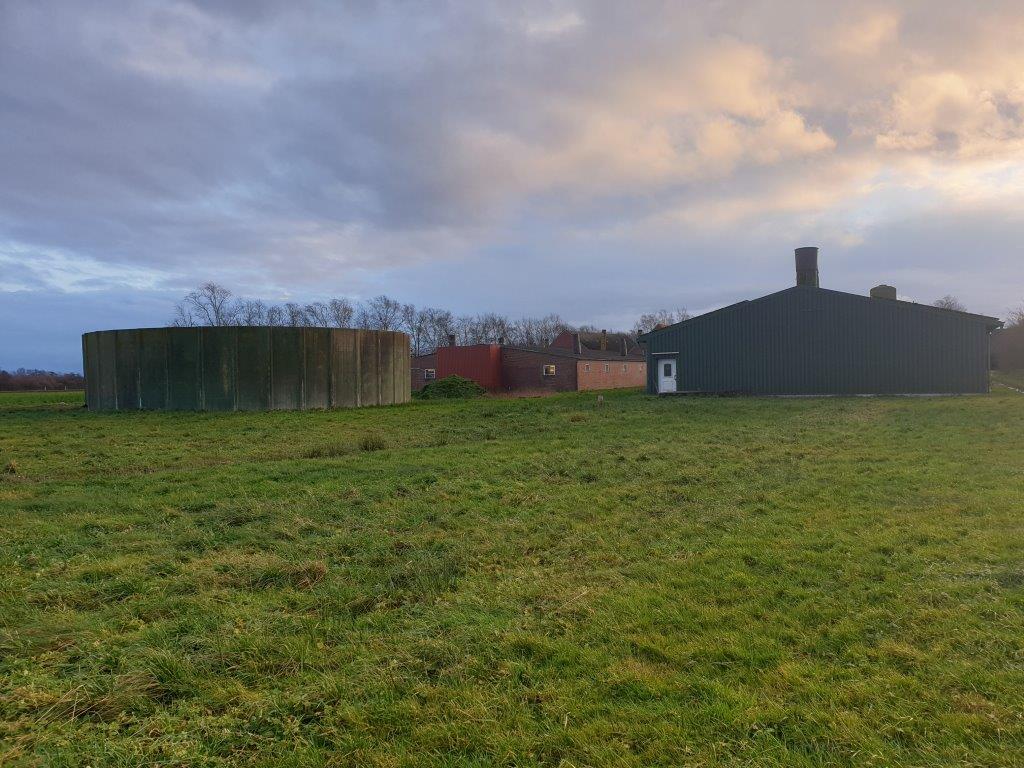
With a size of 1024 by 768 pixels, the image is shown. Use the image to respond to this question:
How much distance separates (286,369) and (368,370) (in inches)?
163

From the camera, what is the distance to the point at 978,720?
299cm

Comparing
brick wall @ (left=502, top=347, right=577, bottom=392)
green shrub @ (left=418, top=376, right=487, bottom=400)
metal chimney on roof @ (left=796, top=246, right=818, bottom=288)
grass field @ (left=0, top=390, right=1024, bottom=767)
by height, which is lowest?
grass field @ (left=0, top=390, right=1024, bottom=767)

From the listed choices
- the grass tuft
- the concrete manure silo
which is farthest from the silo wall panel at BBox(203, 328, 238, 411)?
the grass tuft

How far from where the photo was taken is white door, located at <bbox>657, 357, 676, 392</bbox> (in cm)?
3278

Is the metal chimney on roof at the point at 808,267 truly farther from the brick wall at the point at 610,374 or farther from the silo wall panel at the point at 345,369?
the silo wall panel at the point at 345,369

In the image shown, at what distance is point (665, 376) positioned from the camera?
33.2 m

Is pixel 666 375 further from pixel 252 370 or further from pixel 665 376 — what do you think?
pixel 252 370

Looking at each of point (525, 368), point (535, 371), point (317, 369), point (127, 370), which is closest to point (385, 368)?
point (317, 369)

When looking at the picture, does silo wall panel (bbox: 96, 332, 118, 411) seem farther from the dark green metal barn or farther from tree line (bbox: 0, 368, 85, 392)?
tree line (bbox: 0, 368, 85, 392)

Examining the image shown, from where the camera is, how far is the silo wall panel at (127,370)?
1129 inches

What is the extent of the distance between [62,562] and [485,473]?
19.3 ft

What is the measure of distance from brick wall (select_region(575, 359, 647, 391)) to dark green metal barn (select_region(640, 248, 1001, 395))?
456 inches

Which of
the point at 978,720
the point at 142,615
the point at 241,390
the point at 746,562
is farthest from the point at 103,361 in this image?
the point at 978,720

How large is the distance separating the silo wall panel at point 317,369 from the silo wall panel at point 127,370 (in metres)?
7.94
